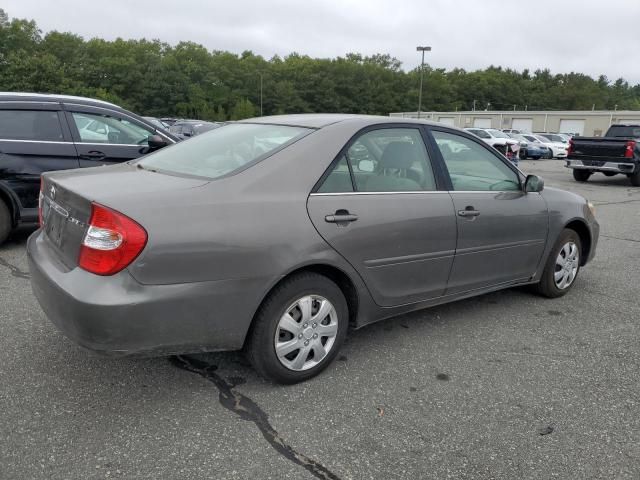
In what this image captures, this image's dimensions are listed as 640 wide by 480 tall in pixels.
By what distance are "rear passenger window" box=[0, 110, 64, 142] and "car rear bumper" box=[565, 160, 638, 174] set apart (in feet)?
46.4

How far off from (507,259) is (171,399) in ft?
8.69

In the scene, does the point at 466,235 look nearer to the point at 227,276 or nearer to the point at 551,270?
the point at 551,270

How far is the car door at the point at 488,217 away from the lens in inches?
148

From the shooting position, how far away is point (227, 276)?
8.73 ft

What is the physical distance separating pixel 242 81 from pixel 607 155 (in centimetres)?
9058

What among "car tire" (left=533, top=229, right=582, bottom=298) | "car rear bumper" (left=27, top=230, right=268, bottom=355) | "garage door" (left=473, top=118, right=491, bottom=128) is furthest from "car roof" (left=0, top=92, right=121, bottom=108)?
"garage door" (left=473, top=118, right=491, bottom=128)

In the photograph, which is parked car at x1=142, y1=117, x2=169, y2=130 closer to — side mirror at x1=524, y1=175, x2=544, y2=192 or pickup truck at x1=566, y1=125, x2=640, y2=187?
side mirror at x1=524, y1=175, x2=544, y2=192

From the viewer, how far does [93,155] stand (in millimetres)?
6059

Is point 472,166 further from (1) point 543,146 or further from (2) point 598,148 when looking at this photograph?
(1) point 543,146

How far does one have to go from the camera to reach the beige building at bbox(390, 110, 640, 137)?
55.8 meters

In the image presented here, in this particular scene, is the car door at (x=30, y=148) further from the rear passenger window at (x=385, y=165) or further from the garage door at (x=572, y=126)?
the garage door at (x=572, y=126)

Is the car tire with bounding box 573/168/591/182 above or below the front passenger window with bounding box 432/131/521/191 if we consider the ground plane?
below

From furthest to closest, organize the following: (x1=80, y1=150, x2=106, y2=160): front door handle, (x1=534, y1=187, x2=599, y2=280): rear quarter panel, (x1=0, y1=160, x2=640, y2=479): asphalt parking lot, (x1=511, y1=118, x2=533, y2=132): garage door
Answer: (x1=511, y1=118, x2=533, y2=132): garage door
(x1=80, y1=150, x2=106, y2=160): front door handle
(x1=534, y1=187, x2=599, y2=280): rear quarter panel
(x1=0, y1=160, x2=640, y2=479): asphalt parking lot

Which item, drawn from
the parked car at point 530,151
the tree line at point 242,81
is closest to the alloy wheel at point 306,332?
the parked car at point 530,151
